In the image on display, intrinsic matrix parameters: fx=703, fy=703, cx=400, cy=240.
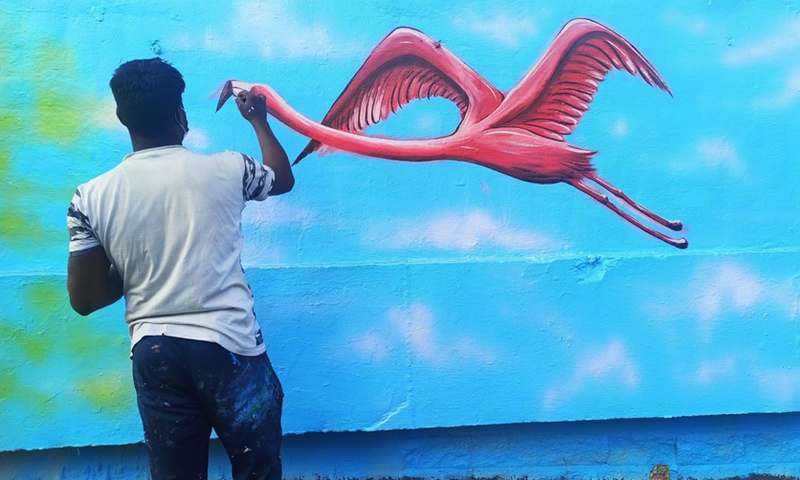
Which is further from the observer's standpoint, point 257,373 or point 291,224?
point 291,224

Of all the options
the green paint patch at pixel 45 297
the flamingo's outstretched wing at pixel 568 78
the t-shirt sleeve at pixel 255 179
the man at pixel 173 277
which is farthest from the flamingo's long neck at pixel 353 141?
the green paint patch at pixel 45 297

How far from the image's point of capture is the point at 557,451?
3.07m

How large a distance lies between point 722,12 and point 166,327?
256 cm

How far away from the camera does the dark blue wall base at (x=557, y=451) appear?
9.94 ft

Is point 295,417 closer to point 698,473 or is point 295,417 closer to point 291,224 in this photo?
point 291,224

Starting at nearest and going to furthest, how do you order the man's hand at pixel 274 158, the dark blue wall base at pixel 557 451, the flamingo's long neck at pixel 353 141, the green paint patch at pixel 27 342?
the man's hand at pixel 274 158 → the green paint patch at pixel 27 342 → the flamingo's long neck at pixel 353 141 → the dark blue wall base at pixel 557 451

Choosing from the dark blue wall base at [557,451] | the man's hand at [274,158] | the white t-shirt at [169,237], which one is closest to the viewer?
the white t-shirt at [169,237]

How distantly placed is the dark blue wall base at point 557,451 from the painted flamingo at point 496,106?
865 mm

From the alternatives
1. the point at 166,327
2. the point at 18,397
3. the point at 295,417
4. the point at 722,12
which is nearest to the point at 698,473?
the point at 295,417

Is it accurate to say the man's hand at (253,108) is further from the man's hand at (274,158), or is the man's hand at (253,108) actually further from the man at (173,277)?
the man at (173,277)

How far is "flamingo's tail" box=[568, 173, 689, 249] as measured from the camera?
2969mm

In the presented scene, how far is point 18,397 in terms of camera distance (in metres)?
2.79

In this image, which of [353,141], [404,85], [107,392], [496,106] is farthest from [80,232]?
[496,106]

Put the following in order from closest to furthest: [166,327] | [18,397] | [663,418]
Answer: [166,327] < [18,397] < [663,418]
